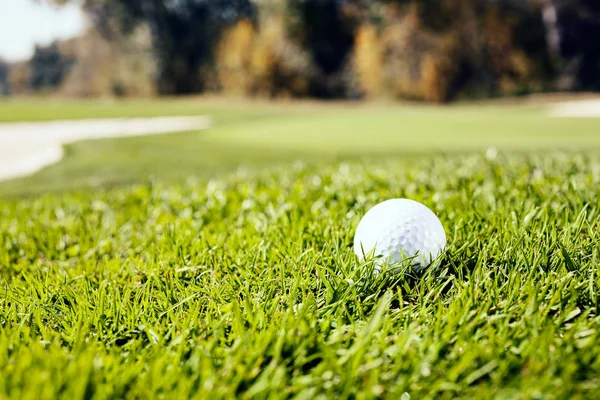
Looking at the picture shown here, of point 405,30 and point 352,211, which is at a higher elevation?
point 405,30

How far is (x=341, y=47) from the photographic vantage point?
32594mm

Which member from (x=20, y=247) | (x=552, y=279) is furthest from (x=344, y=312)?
(x=20, y=247)

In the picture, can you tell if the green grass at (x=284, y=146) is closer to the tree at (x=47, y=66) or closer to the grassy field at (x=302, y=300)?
the grassy field at (x=302, y=300)

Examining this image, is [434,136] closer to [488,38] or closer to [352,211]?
[352,211]

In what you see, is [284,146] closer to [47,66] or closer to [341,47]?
[341,47]

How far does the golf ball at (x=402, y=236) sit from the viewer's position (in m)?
2.10

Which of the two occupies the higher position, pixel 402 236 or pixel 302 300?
pixel 402 236

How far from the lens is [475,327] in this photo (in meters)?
1.69

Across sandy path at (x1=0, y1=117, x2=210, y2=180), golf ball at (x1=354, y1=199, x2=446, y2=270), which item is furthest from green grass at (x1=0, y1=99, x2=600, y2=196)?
golf ball at (x1=354, y1=199, x2=446, y2=270)

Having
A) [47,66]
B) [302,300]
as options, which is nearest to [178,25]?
[47,66]

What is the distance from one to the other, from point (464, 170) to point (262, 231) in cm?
210

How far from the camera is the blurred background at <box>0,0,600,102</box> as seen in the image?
27.2 m

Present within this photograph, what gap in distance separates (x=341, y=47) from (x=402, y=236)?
1252 inches

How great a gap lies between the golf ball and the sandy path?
621 centimetres
